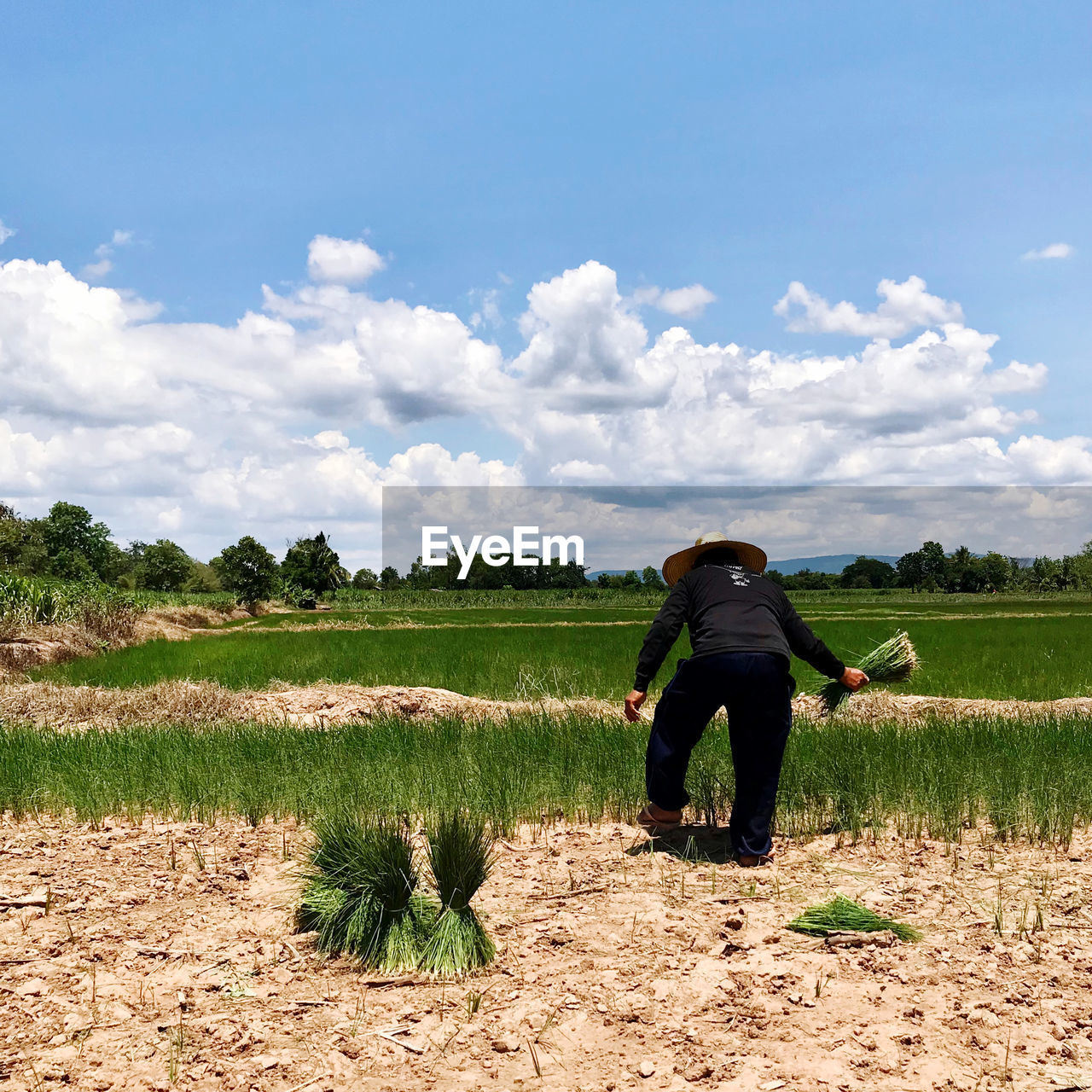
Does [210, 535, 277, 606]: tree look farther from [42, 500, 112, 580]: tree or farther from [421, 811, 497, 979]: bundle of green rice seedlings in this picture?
[421, 811, 497, 979]: bundle of green rice seedlings

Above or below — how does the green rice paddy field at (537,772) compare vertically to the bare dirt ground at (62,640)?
above

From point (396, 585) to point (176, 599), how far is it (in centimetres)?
7458

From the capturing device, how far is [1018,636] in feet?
90.1

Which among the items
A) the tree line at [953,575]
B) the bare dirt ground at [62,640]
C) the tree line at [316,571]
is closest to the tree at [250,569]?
the tree line at [316,571]

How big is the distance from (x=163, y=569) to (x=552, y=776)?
86.8m

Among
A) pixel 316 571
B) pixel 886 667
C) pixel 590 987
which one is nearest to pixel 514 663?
pixel 886 667

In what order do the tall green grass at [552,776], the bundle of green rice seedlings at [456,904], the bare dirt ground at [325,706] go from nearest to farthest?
the bundle of green rice seedlings at [456,904], the tall green grass at [552,776], the bare dirt ground at [325,706]

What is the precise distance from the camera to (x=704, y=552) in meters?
6.12

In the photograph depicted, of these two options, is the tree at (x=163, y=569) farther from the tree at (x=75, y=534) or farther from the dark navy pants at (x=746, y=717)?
the dark navy pants at (x=746, y=717)

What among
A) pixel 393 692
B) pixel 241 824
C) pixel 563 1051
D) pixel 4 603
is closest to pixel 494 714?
pixel 393 692

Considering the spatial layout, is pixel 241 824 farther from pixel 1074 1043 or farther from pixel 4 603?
pixel 4 603

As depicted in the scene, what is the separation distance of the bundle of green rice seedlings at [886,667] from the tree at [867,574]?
11379cm

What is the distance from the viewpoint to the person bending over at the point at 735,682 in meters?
5.38

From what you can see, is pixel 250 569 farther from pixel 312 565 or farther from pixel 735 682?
pixel 735 682
